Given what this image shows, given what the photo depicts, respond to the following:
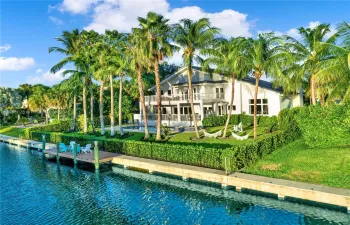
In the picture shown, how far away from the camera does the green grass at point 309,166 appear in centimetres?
1469

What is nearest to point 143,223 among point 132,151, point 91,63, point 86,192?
point 86,192

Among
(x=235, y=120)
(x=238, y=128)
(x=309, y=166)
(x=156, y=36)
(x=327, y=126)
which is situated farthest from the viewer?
(x=235, y=120)

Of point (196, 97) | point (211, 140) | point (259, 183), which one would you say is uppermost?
point (196, 97)

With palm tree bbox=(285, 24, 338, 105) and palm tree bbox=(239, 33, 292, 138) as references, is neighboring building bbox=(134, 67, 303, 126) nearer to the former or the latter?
A: palm tree bbox=(285, 24, 338, 105)

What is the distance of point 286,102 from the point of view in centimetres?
3506

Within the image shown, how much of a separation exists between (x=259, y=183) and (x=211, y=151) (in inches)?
156

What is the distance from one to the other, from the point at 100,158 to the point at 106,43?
15934 mm

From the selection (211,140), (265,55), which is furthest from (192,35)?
(211,140)

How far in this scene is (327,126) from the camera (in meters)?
19.1

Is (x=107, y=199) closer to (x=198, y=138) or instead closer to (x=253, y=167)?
(x=253, y=167)

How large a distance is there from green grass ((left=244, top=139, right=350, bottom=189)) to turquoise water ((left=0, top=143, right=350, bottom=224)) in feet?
7.22

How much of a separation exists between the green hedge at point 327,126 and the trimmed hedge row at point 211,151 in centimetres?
218

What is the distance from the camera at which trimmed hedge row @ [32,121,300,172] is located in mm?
17136

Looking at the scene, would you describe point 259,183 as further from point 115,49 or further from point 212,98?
point 212,98
